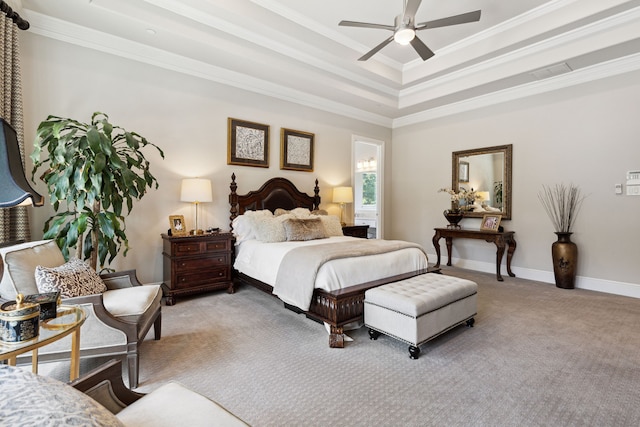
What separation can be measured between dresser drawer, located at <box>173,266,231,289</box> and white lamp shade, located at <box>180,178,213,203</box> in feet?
2.99

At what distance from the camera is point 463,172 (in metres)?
5.68

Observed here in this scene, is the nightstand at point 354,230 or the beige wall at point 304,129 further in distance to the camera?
the nightstand at point 354,230

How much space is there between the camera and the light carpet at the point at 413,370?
5.91ft

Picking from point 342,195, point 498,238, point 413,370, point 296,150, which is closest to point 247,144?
point 296,150

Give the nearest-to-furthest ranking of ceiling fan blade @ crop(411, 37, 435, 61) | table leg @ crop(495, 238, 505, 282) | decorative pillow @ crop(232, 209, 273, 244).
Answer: ceiling fan blade @ crop(411, 37, 435, 61), decorative pillow @ crop(232, 209, 273, 244), table leg @ crop(495, 238, 505, 282)

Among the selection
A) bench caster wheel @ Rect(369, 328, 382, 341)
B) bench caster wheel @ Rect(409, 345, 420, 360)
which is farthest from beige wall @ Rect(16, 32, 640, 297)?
bench caster wheel @ Rect(409, 345, 420, 360)

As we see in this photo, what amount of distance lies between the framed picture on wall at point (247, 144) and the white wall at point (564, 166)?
335 centimetres

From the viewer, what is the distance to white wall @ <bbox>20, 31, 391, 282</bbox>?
10.9 feet

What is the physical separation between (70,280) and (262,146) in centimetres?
335

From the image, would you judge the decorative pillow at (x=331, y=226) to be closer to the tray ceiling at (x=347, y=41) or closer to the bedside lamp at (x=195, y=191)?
the bedside lamp at (x=195, y=191)

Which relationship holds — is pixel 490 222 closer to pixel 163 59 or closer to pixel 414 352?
pixel 414 352

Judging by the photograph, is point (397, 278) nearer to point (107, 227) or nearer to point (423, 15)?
point (107, 227)

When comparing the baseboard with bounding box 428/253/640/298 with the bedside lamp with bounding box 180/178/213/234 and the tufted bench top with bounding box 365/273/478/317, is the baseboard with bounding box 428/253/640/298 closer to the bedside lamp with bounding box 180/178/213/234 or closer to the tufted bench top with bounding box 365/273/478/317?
the tufted bench top with bounding box 365/273/478/317

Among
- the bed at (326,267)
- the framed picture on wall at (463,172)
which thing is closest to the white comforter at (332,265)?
the bed at (326,267)
